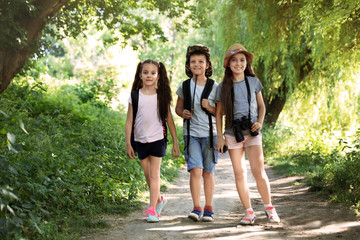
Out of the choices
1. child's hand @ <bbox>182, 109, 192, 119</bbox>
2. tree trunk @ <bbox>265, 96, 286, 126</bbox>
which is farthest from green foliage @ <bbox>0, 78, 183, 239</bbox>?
tree trunk @ <bbox>265, 96, 286, 126</bbox>

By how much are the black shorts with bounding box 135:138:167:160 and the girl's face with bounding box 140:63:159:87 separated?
741 mm

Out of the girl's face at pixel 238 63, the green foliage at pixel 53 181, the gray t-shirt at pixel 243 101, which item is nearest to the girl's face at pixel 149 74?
the gray t-shirt at pixel 243 101

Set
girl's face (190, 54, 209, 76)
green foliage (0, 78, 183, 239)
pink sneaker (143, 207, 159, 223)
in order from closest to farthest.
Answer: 1. green foliage (0, 78, 183, 239)
2. pink sneaker (143, 207, 159, 223)
3. girl's face (190, 54, 209, 76)

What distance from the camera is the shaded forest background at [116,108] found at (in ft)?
15.8

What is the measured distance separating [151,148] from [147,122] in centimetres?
32

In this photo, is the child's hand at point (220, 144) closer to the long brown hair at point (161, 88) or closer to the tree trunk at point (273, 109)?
the long brown hair at point (161, 88)

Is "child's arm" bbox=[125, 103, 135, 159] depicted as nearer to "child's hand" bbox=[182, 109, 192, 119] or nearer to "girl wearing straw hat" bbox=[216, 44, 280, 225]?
"child's hand" bbox=[182, 109, 192, 119]

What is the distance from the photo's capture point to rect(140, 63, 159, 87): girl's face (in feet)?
17.6

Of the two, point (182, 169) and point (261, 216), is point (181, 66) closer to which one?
point (182, 169)

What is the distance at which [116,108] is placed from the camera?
1780 cm

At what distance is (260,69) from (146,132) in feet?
35.7

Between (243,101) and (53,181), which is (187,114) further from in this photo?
(53,181)

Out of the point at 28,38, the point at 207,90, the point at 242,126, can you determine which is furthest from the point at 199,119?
the point at 28,38

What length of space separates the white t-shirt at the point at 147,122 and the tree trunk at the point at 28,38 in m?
4.47
